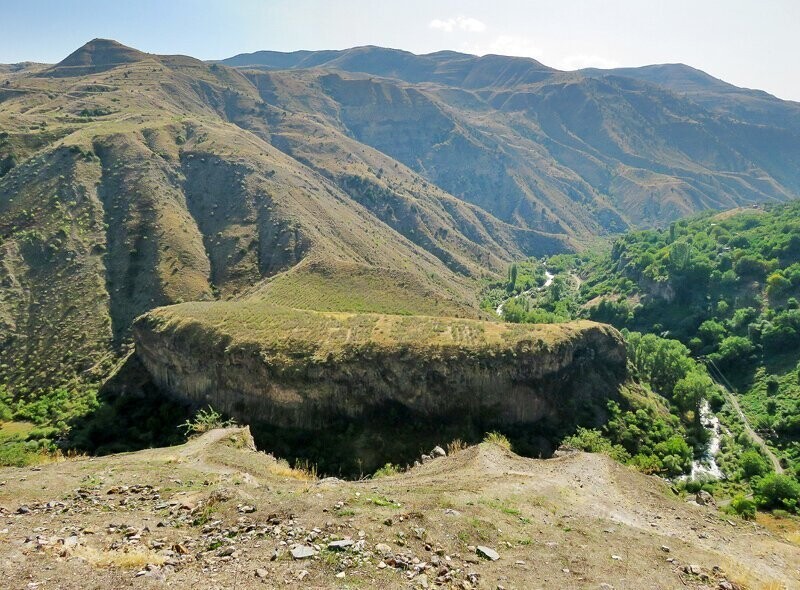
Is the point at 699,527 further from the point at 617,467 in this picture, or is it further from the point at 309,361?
the point at 309,361

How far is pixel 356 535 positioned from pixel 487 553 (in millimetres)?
5024

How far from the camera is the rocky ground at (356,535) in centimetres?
1617

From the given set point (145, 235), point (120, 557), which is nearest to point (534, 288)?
point (145, 235)

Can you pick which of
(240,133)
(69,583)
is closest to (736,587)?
(69,583)

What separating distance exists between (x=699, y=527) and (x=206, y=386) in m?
48.0

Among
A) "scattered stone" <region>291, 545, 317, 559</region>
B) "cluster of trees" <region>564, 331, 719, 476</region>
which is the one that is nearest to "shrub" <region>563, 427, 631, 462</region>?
"cluster of trees" <region>564, 331, 719, 476</region>

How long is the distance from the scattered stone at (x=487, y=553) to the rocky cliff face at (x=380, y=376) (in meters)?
32.9

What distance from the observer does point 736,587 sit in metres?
18.5

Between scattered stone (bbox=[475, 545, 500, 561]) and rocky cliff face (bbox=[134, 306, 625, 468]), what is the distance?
32.9 metres

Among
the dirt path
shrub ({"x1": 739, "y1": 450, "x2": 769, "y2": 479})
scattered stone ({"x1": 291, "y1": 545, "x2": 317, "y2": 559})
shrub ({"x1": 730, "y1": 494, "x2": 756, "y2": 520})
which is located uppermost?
scattered stone ({"x1": 291, "y1": 545, "x2": 317, "y2": 559})

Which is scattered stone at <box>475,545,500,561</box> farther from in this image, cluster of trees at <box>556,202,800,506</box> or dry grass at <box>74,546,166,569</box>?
cluster of trees at <box>556,202,800,506</box>

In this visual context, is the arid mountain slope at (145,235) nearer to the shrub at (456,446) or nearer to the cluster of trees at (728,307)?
the shrub at (456,446)

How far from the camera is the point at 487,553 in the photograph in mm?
18719

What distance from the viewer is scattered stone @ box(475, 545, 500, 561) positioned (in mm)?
18612
